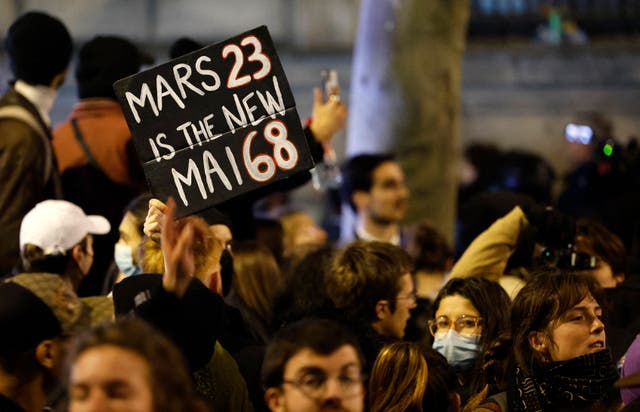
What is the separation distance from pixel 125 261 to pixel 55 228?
0.37 meters

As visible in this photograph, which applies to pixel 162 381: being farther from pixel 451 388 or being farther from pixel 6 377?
A: pixel 451 388

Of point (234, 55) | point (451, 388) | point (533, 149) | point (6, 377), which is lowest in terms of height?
point (533, 149)

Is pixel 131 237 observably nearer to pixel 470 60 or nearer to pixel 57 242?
pixel 57 242

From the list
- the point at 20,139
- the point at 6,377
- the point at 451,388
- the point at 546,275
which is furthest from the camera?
the point at 20,139

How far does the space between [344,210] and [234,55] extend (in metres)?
5.77

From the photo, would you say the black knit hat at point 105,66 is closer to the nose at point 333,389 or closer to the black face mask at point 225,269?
the black face mask at point 225,269

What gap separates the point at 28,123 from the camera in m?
8.34

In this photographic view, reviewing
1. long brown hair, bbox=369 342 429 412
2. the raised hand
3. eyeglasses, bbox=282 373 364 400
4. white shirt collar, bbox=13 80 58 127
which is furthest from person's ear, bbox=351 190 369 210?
eyeglasses, bbox=282 373 364 400

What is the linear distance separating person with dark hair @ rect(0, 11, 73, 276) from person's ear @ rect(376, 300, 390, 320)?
1.92 meters

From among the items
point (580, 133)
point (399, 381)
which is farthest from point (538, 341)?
point (580, 133)

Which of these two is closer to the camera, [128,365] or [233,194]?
[128,365]

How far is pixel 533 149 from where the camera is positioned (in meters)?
17.9

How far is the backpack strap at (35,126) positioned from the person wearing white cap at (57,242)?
0.93m

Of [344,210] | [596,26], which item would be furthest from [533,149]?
[344,210]
